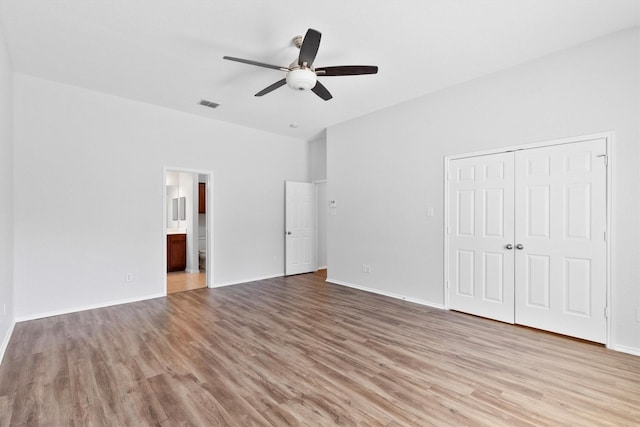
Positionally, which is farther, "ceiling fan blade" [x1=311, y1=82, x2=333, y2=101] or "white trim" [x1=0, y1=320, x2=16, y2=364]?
"ceiling fan blade" [x1=311, y1=82, x2=333, y2=101]

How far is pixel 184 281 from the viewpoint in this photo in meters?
6.10

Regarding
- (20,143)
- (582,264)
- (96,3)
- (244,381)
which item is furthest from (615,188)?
(20,143)

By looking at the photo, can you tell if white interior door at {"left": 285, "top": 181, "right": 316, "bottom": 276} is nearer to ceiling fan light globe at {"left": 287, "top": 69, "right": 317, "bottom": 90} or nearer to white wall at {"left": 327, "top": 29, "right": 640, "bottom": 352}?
white wall at {"left": 327, "top": 29, "right": 640, "bottom": 352}

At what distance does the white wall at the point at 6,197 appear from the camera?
9.50 feet

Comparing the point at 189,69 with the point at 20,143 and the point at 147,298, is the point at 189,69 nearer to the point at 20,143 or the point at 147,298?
the point at 20,143

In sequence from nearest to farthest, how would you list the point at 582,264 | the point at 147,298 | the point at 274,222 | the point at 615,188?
the point at 615,188 < the point at 582,264 < the point at 147,298 < the point at 274,222

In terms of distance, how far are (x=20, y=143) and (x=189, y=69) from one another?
7.92ft

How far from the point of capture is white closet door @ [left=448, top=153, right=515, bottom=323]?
3.71 meters

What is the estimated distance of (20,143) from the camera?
12.5 ft

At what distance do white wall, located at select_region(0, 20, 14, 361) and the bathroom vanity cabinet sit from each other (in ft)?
11.2

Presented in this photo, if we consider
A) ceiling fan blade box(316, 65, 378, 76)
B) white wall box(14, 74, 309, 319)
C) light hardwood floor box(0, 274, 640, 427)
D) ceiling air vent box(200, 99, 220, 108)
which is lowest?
light hardwood floor box(0, 274, 640, 427)

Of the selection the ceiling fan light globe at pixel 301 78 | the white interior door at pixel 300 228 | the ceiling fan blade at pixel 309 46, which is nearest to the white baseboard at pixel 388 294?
the white interior door at pixel 300 228

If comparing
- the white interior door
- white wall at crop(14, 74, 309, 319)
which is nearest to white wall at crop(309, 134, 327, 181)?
the white interior door

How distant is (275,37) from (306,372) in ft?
10.5
